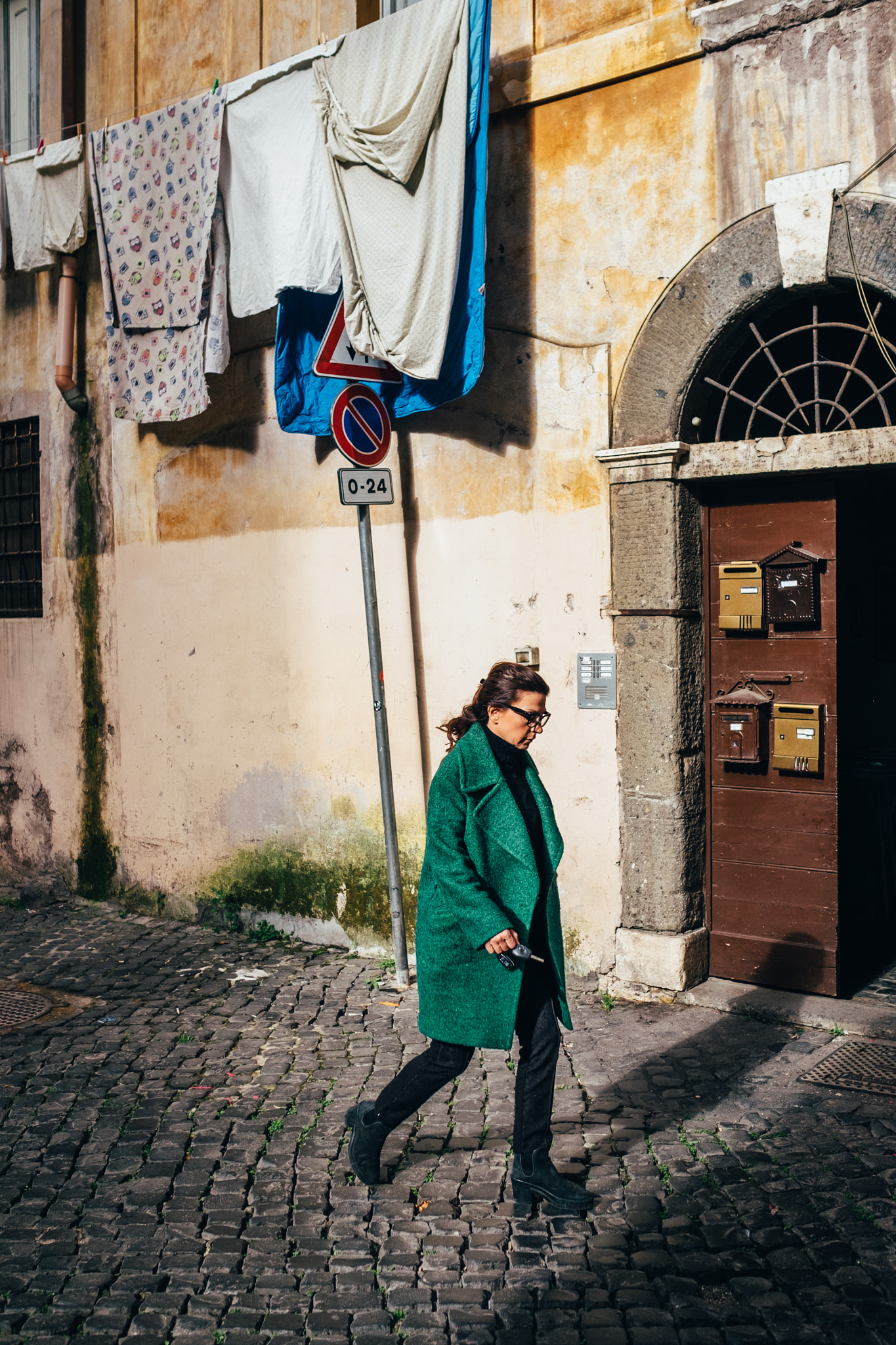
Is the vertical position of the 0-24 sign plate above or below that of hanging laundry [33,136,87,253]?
below

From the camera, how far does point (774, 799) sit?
5594 mm

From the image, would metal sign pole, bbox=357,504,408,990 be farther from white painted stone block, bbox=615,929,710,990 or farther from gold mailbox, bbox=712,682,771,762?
gold mailbox, bbox=712,682,771,762

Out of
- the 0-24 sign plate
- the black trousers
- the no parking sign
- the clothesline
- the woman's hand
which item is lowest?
the black trousers

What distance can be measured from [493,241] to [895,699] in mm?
4070

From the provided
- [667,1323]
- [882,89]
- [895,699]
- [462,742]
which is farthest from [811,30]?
[667,1323]

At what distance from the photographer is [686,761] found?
18.6ft

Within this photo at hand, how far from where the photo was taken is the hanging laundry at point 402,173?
18.8 feet

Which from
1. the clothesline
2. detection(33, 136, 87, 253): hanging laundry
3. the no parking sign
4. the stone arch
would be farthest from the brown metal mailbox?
detection(33, 136, 87, 253): hanging laundry

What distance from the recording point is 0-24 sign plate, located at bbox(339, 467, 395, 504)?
18.9 feet

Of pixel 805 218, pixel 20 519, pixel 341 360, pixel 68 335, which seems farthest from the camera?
pixel 20 519

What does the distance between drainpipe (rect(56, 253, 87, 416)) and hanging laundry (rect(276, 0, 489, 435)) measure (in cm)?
244

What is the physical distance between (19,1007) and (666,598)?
12.6 ft

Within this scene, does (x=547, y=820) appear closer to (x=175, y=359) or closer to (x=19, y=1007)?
(x=19, y=1007)

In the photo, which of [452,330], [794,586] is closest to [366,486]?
[452,330]
